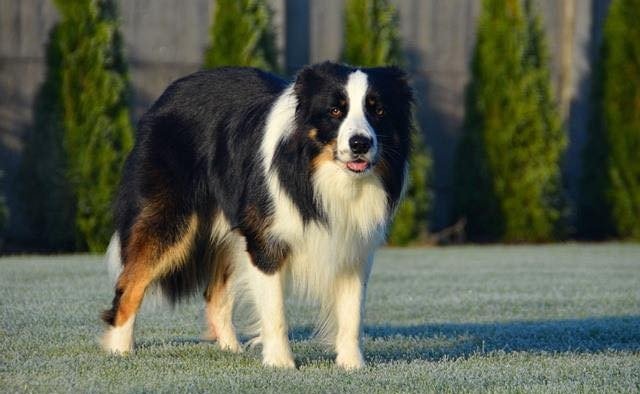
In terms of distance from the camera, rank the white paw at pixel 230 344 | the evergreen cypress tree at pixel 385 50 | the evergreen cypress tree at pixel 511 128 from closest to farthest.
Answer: the white paw at pixel 230 344, the evergreen cypress tree at pixel 385 50, the evergreen cypress tree at pixel 511 128

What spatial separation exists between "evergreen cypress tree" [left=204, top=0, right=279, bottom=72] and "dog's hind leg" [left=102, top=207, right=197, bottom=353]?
740 centimetres

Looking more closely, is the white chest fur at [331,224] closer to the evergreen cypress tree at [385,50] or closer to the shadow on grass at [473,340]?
the shadow on grass at [473,340]

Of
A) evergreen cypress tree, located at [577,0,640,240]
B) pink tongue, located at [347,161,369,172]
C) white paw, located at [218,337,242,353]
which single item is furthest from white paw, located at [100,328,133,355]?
evergreen cypress tree, located at [577,0,640,240]

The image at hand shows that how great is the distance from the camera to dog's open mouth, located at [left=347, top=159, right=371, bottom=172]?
5.00 meters

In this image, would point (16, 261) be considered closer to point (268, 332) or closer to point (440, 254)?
point (440, 254)

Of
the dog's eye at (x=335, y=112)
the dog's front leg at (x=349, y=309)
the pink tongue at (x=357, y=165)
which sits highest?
the dog's eye at (x=335, y=112)

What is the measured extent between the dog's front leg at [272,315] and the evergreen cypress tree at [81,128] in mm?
7151

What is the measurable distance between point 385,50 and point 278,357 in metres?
8.93

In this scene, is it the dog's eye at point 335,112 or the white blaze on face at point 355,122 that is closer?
the white blaze on face at point 355,122

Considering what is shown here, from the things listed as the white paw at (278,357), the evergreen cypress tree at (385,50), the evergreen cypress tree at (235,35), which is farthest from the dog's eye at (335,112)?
the evergreen cypress tree at (385,50)

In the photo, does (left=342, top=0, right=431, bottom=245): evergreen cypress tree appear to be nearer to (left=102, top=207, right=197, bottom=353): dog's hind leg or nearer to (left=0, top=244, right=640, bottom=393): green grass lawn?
(left=0, top=244, right=640, bottom=393): green grass lawn

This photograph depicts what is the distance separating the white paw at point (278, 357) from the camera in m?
5.28

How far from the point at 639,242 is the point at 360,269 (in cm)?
1047

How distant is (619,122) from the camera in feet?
50.0
